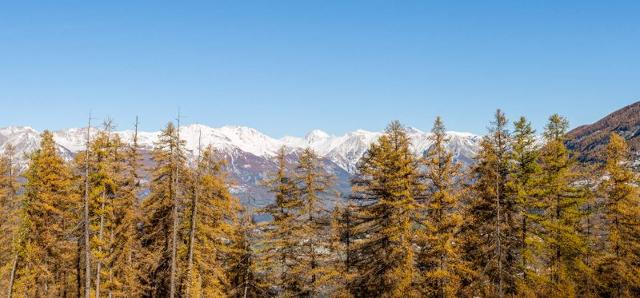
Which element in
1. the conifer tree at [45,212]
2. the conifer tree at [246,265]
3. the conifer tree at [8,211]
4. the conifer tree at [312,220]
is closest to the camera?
the conifer tree at [45,212]

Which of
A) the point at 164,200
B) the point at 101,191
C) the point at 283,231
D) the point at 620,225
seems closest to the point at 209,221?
the point at 164,200

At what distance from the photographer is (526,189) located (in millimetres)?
28797

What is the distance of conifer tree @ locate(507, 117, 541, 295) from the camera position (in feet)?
92.9

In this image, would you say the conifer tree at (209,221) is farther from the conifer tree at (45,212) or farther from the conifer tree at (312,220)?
the conifer tree at (45,212)

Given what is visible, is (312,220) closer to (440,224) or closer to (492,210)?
(440,224)

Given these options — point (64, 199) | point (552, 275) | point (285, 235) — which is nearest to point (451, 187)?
point (552, 275)

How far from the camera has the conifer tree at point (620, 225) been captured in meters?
29.9

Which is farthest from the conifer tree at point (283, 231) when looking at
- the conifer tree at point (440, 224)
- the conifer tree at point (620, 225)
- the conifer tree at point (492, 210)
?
the conifer tree at point (620, 225)

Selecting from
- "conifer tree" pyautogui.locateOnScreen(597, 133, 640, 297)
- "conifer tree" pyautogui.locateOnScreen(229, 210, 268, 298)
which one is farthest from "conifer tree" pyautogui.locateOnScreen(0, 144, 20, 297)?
"conifer tree" pyautogui.locateOnScreen(597, 133, 640, 297)

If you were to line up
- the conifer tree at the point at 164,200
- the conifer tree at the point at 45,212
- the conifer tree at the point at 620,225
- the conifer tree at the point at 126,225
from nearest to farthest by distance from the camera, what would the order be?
1. the conifer tree at the point at 164,200
2. the conifer tree at the point at 620,225
3. the conifer tree at the point at 45,212
4. the conifer tree at the point at 126,225

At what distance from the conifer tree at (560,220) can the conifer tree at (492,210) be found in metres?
2.21

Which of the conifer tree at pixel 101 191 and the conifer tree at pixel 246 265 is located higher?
the conifer tree at pixel 101 191

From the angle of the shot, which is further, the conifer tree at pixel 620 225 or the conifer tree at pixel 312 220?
the conifer tree at pixel 312 220

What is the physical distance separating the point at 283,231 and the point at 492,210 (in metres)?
12.8
